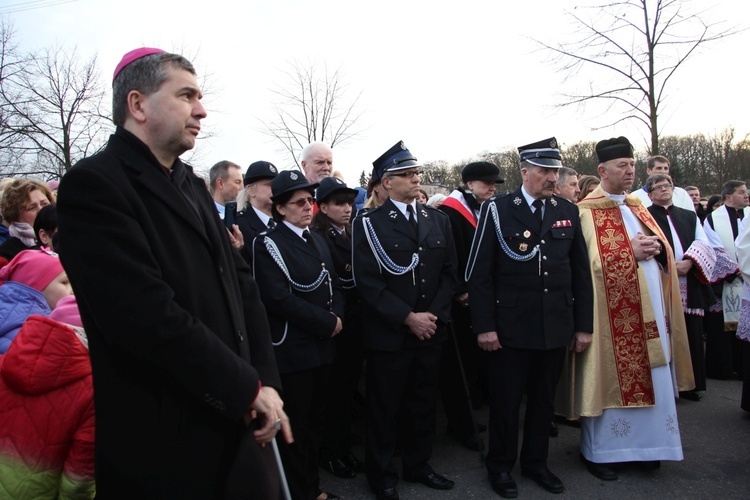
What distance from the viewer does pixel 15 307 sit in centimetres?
262

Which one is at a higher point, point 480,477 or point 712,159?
point 712,159

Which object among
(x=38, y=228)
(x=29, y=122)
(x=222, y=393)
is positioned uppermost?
(x=29, y=122)

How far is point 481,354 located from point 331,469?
6.03 ft

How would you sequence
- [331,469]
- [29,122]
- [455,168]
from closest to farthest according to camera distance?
1. [331,469]
2. [29,122]
3. [455,168]

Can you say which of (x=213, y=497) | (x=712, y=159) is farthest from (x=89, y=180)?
(x=712, y=159)

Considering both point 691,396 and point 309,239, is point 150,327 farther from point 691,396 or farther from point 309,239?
point 691,396

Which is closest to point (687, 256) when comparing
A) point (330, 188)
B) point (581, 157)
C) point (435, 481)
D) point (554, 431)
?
point (554, 431)

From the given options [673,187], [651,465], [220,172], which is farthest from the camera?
[673,187]

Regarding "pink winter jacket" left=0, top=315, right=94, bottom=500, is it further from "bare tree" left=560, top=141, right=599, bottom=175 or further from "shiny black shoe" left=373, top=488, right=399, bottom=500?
"bare tree" left=560, top=141, right=599, bottom=175

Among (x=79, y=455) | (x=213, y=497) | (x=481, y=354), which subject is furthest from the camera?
(x=481, y=354)

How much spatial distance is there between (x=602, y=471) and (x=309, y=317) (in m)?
2.32

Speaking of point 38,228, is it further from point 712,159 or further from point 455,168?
point 455,168

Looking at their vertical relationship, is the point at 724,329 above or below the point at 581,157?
below

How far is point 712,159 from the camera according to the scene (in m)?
38.9
